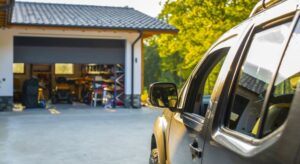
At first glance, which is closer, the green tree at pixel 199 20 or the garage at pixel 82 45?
the green tree at pixel 199 20

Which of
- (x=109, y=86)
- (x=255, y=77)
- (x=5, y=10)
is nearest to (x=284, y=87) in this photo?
(x=255, y=77)

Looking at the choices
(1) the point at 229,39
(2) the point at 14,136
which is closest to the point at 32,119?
(2) the point at 14,136

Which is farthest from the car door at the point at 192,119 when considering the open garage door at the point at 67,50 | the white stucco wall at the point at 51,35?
the open garage door at the point at 67,50

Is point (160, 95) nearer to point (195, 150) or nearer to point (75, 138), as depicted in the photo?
point (195, 150)

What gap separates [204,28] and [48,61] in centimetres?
621

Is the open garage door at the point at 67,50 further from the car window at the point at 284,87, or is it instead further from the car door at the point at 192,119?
the car window at the point at 284,87

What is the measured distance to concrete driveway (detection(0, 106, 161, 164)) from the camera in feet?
24.3

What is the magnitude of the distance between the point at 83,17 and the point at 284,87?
1712cm

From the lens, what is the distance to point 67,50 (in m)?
17.8

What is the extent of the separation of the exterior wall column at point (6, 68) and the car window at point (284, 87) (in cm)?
1571

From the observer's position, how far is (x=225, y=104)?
7.44ft

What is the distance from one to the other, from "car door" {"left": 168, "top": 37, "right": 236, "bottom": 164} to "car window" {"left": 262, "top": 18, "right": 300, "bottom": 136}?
591 millimetres

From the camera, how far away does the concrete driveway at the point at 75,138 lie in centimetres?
741

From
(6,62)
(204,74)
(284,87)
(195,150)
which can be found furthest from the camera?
(6,62)
